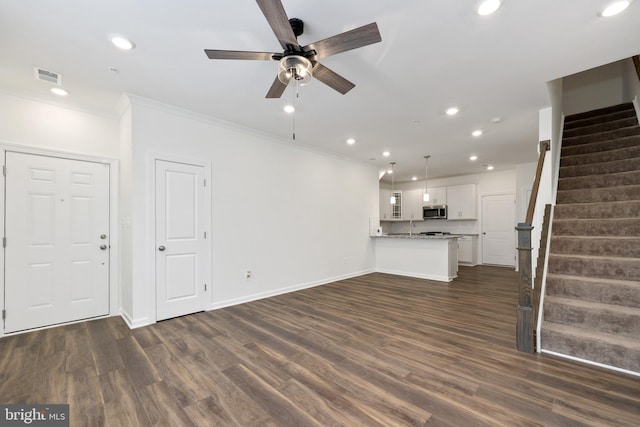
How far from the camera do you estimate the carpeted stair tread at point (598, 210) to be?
3.30m

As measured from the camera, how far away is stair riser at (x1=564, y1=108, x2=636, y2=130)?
463 cm

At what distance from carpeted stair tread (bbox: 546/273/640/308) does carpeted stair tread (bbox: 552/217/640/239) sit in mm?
740

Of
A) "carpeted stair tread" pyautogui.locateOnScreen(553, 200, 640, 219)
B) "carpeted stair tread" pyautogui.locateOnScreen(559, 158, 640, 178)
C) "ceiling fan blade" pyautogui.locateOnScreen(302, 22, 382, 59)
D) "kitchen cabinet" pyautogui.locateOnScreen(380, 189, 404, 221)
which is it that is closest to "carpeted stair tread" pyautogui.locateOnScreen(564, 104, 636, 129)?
"carpeted stair tread" pyautogui.locateOnScreen(559, 158, 640, 178)

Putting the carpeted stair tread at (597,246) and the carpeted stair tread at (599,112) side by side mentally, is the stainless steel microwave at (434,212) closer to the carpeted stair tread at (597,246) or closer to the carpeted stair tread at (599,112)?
the carpeted stair tread at (599,112)

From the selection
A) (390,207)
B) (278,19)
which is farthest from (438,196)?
(278,19)

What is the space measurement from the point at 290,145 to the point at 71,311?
4.00 meters

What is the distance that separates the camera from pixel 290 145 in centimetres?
509

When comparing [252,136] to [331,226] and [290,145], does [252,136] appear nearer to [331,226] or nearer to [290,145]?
[290,145]

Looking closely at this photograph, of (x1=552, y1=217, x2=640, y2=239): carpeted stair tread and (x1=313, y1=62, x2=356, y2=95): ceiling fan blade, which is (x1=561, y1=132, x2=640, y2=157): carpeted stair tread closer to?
(x1=552, y1=217, x2=640, y2=239): carpeted stair tread

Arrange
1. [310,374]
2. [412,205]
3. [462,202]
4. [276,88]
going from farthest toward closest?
[412,205] → [462,202] → [276,88] → [310,374]

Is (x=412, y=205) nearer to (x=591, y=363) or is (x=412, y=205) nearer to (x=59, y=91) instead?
(x=591, y=363)

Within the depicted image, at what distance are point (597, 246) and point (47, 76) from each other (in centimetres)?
639

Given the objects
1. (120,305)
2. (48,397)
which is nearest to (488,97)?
(48,397)

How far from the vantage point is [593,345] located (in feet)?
7.72
